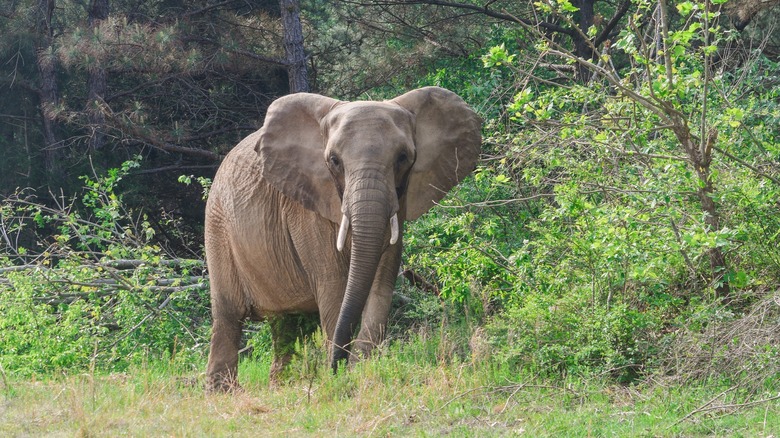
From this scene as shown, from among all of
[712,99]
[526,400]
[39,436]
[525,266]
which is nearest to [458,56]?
[712,99]

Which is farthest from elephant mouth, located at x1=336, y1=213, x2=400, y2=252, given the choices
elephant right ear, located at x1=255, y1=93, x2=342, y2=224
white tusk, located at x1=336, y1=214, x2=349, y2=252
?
elephant right ear, located at x1=255, y1=93, x2=342, y2=224

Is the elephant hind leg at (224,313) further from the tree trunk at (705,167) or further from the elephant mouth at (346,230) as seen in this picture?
the tree trunk at (705,167)

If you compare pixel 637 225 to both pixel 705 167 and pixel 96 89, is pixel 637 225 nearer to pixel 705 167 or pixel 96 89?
pixel 705 167

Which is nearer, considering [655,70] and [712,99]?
[655,70]

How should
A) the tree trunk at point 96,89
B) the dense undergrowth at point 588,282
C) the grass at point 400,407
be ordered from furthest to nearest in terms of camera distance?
the tree trunk at point 96,89 < the dense undergrowth at point 588,282 < the grass at point 400,407

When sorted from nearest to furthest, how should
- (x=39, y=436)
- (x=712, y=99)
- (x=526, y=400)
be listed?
(x=39, y=436)
(x=526, y=400)
(x=712, y=99)

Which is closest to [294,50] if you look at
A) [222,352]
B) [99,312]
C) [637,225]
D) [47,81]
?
[47,81]

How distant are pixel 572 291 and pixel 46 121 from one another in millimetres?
14129

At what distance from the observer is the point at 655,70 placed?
772cm

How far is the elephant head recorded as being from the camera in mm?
8250

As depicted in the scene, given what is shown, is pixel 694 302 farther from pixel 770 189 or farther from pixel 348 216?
pixel 348 216

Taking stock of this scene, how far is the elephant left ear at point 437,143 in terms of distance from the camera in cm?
909

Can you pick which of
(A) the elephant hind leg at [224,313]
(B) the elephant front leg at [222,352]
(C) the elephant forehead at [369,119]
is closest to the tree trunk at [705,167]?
(C) the elephant forehead at [369,119]

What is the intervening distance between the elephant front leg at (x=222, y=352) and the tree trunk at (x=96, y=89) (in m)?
8.55
